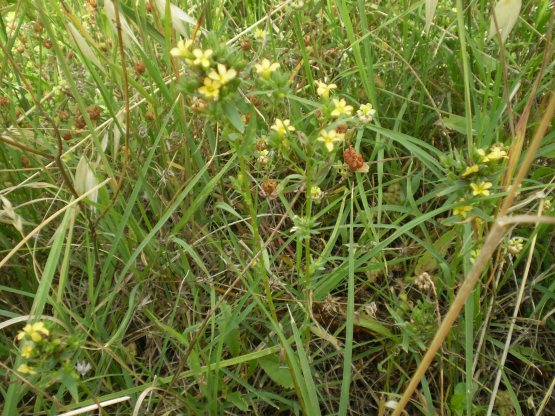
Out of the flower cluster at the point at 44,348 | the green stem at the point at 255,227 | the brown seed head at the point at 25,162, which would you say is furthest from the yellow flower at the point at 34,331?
the brown seed head at the point at 25,162

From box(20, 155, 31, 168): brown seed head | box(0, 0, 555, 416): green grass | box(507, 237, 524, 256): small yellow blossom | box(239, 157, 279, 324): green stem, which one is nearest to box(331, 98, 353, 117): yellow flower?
box(0, 0, 555, 416): green grass

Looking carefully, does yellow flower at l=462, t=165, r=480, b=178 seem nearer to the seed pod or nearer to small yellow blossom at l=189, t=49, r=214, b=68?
the seed pod

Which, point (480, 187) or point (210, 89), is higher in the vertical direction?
point (210, 89)

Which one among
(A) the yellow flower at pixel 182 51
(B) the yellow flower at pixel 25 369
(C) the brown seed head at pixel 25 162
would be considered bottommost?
(B) the yellow flower at pixel 25 369

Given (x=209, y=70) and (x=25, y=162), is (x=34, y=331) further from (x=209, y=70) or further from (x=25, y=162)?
(x=25, y=162)

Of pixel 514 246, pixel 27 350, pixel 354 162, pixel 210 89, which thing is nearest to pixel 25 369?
pixel 27 350

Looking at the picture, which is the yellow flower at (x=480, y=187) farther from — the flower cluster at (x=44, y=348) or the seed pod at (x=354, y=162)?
the flower cluster at (x=44, y=348)

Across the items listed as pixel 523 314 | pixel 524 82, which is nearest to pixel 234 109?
pixel 523 314

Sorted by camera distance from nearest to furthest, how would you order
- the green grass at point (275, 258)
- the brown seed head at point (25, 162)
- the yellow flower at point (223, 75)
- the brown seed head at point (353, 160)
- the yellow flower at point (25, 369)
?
1. the yellow flower at point (223, 75)
2. the yellow flower at point (25, 369)
3. the green grass at point (275, 258)
4. the brown seed head at point (353, 160)
5. the brown seed head at point (25, 162)
